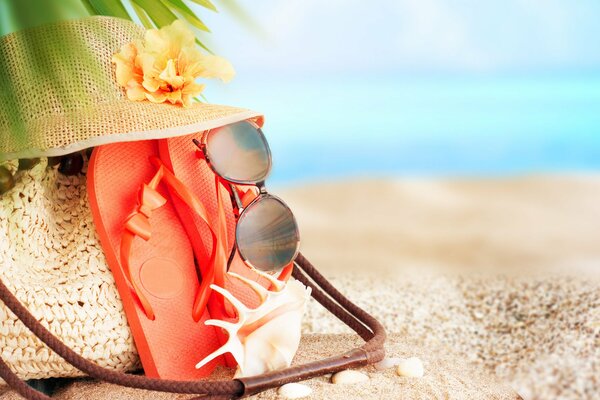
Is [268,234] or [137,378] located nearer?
[137,378]

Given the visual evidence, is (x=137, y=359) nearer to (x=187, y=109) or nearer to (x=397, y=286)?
(x=187, y=109)

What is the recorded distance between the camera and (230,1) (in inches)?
22.9

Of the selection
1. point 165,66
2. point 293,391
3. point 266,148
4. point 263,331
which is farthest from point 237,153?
point 293,391

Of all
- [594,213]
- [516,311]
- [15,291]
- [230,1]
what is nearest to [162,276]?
→ [15,291]

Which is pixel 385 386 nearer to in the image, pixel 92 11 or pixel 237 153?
pixel 237 153

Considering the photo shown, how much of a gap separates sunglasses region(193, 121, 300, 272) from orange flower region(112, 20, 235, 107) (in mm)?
90

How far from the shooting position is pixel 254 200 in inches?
45.6

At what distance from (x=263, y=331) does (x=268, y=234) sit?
171 millimetres

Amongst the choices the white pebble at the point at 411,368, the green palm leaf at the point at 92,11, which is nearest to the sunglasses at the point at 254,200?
the green palm leaf at the point at 92,11

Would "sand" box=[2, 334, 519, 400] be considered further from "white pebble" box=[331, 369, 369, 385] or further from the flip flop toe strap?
the flip flop toe strap

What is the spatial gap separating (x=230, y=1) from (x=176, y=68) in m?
0.57

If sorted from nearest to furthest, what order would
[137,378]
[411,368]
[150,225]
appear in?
[137,378]
[150,225]
[411,368]

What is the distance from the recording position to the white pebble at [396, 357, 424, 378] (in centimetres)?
122

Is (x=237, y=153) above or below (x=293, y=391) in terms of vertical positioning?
above
